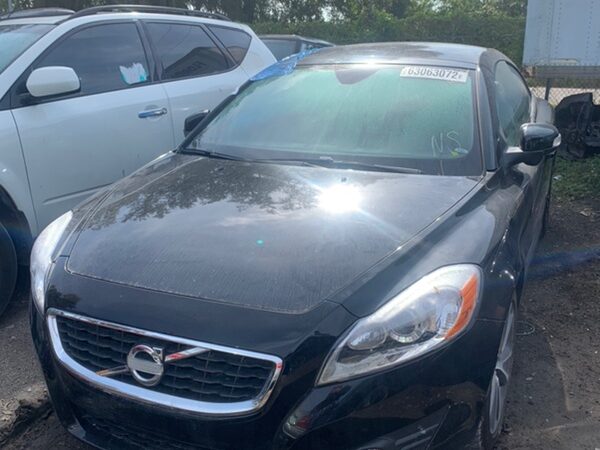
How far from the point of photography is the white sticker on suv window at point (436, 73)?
3398mm

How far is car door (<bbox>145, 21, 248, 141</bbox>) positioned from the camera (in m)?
4.83

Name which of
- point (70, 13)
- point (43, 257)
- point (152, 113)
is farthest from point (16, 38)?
point (43, 257)

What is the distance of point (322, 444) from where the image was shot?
1913mm

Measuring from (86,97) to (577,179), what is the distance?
16.7ft

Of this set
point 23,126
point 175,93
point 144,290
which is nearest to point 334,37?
point 175,93

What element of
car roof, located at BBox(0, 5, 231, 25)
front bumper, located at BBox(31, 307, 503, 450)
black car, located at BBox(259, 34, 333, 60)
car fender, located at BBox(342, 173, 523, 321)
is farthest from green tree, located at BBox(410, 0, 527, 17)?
front bumper, located at BBox(31, 307, 503, 450)

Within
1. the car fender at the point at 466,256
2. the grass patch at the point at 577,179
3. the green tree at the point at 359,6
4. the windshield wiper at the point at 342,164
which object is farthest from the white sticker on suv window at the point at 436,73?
the green tree at the point at 359,6

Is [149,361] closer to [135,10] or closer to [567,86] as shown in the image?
[135,10]

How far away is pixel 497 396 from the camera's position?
8.11 feet

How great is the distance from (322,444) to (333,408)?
0.41ft

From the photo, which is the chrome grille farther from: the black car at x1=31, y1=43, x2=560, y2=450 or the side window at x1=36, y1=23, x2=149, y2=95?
the side window at x1=36, y1=23, x2=149, y2=95

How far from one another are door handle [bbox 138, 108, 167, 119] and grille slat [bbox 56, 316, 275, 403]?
2592mm

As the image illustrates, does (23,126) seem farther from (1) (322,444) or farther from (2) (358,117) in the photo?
(1) (322,444)

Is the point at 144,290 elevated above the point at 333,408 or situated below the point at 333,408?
above
